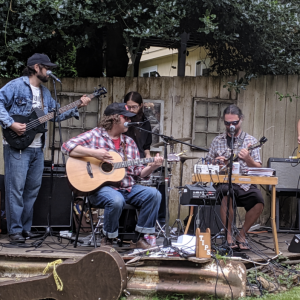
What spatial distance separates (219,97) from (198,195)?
240cm

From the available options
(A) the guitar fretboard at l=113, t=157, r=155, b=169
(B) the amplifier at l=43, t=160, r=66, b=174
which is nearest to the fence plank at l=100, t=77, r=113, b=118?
(B) the amplifier at l=43, t=160, r=66, b=174

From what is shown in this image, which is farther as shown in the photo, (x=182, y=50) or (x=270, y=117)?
(x=182, y=50)

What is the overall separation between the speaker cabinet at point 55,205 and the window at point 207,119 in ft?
7.07

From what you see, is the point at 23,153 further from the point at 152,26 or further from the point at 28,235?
the point at 152,26

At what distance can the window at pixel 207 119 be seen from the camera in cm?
641

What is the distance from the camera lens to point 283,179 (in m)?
6.01

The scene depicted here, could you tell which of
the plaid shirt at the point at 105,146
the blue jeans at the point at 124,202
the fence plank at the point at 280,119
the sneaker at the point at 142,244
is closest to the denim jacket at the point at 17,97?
the plaid shirt at the point at 105,146

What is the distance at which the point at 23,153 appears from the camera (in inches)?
182

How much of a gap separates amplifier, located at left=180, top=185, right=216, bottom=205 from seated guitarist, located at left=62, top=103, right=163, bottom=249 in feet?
1.12

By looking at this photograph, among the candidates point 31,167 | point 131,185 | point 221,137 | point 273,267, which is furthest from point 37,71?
point 273,267

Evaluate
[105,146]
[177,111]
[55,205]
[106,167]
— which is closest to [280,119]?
[177,111]

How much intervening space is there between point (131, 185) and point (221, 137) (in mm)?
1456

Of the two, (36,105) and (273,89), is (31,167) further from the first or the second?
(273,89)

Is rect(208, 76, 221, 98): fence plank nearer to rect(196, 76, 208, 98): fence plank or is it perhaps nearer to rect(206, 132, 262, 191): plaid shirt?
rect(196, 76, 208, 98): fence plank
